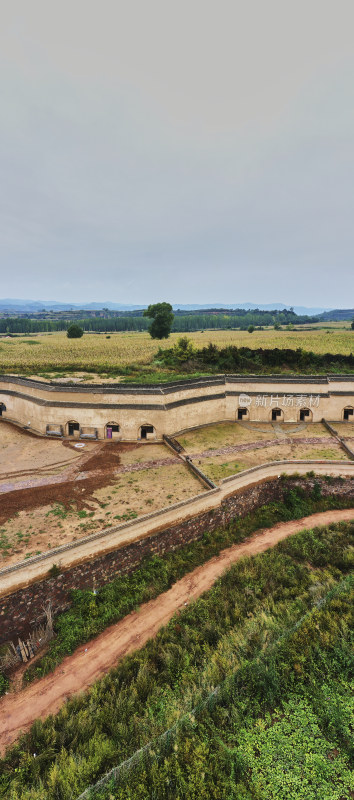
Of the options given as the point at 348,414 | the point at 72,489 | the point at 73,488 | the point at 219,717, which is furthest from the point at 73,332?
the point at 219,717

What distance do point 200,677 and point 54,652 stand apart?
5386 millimetres

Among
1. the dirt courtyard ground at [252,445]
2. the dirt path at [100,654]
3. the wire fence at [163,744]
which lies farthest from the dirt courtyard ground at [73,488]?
the wire fence at [163,744]

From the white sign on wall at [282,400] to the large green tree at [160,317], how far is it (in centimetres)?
3846

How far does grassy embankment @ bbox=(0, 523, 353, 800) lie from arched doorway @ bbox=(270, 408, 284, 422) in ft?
60.7

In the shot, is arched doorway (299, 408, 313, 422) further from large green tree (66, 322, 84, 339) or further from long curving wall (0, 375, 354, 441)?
large green tree (66, 322, 84, 339)

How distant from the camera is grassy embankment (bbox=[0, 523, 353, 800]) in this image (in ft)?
24.4

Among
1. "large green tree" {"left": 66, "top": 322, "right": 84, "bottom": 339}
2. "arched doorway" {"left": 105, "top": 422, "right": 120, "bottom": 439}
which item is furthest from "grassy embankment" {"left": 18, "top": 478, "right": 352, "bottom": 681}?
"large green tree" {"left": 66, "top": 322, "right": 84, "bottom": 339}

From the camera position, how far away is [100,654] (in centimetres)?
1186

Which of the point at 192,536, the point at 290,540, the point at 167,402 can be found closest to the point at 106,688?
the point at 192,536

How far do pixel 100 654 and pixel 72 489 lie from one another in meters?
8.47

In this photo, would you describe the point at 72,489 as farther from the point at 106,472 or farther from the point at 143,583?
the point at 143,583

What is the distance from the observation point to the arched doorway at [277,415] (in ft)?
100

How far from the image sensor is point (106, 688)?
10508 mm

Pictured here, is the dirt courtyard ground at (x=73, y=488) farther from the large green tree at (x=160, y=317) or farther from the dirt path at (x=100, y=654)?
the large green tree at (x=160, y=317)
